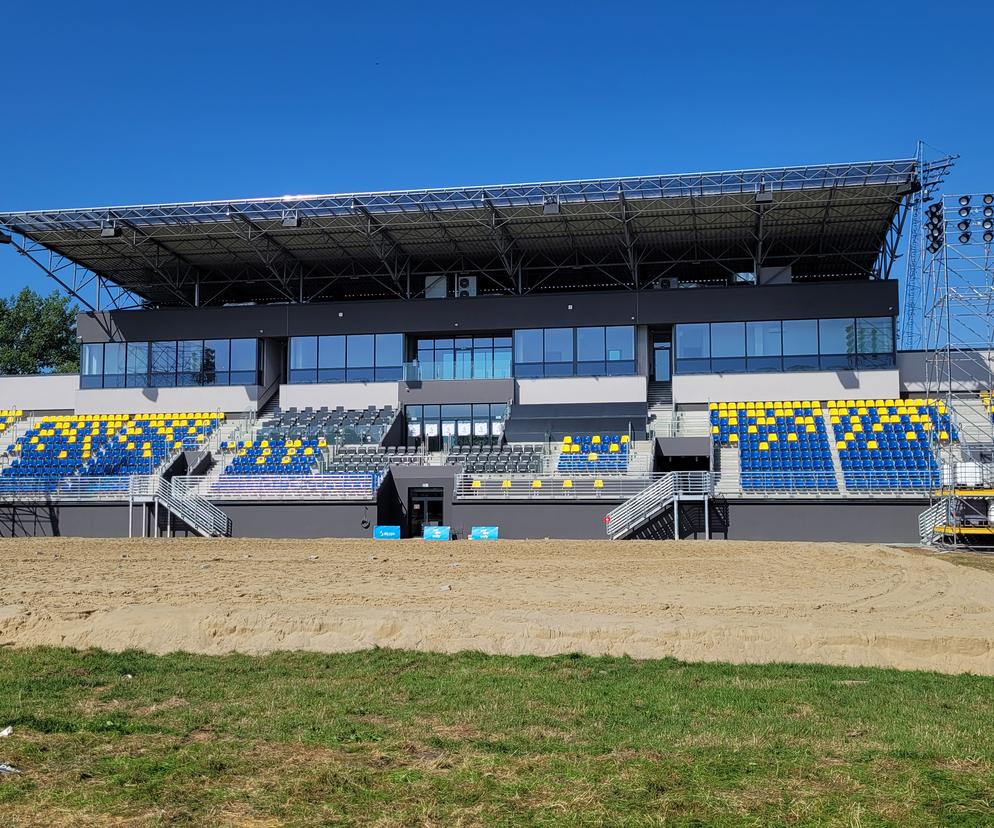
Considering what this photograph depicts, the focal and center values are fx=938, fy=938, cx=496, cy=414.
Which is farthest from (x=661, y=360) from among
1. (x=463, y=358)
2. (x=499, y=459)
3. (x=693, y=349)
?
(x=499, y=459)

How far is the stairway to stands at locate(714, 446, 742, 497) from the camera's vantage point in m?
37.7

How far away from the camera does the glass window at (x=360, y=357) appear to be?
165 feet

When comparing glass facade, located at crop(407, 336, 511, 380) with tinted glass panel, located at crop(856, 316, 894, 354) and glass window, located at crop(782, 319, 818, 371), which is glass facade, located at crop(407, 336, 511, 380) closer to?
glass window, located at crop(782, 319, 818, 371)

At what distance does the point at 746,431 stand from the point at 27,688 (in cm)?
3573

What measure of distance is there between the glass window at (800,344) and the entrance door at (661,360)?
6187 mm

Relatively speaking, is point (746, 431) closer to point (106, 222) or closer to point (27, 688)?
point (106, 222)

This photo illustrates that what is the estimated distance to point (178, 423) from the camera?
50.2m

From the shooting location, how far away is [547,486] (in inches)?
1554

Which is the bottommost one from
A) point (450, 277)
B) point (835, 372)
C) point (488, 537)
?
point (488, 537)

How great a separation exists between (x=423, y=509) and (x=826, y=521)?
16.9 m

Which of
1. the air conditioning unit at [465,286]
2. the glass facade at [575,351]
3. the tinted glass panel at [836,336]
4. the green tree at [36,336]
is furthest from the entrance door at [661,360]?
the green tree at [36,336]

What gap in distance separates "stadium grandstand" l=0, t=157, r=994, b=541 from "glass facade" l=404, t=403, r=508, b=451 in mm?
119

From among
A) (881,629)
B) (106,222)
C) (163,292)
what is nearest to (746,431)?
(881,629)

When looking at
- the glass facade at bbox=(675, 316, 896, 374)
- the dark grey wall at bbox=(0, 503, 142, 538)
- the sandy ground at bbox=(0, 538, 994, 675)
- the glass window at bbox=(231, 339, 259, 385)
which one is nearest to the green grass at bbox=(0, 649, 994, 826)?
the sandy ground at bbox=(0, 538, 994, 675)
